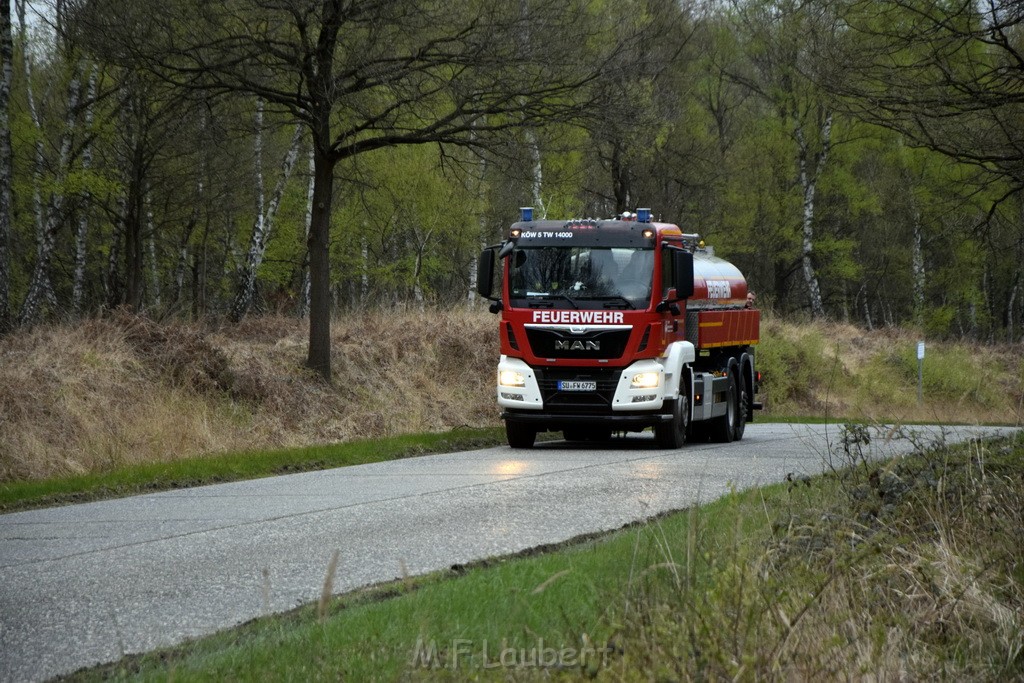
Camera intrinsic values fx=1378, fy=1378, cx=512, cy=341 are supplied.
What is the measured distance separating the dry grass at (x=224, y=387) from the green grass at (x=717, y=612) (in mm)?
3089

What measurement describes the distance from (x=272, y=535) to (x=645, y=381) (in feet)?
30.6

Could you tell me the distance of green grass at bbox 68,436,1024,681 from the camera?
18.0 ft

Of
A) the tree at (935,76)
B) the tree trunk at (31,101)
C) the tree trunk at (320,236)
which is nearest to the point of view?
the tree at (935,76)

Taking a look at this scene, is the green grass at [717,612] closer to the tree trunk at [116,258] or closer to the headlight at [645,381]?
the headlight at [645,381]

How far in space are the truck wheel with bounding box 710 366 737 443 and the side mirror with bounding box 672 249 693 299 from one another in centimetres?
372

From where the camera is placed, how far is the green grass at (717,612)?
547cm

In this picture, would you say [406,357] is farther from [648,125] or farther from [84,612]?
[84,612]

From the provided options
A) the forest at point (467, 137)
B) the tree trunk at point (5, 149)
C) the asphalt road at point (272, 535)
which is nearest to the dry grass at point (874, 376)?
the forest at point (467, 137)

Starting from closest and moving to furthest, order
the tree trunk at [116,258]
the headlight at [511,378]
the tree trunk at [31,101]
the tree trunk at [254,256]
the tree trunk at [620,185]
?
the headlight at [511,378], the tree trunk at [116,258], the tree trunk at [254,256], the tree trunk at [31,101], the tree trunk at [620,185]

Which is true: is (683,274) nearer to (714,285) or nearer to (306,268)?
(714,285)

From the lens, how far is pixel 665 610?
5715 millimetres

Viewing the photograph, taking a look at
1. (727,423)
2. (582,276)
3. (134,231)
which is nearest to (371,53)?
(582,276)

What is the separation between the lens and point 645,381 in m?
19.1

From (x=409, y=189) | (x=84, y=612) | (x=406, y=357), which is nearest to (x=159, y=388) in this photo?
(x=406, y=357)
